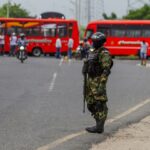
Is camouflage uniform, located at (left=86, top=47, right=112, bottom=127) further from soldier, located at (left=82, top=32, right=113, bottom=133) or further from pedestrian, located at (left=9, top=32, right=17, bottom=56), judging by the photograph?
pedestrian, located at (left=9, top=32, right=17, bottom=56)

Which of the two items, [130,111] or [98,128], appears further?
[130,111]

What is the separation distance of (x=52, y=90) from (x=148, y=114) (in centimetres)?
592

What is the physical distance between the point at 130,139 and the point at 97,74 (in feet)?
3.86

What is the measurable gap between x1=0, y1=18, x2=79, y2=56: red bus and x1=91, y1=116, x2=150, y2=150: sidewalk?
39203 mm

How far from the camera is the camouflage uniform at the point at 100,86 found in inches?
418

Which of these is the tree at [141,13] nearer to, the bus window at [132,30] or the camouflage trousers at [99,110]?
the bus window at [132,30]

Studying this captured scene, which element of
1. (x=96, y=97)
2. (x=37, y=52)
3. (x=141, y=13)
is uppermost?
(x=96, y=97)

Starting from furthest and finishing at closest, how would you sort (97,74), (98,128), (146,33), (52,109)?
1. (146,33)
2. (52,109)
3. (98,128)
4. (97,74)

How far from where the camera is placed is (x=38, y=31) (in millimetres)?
51188

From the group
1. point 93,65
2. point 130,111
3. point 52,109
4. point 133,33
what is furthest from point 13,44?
point 93,65

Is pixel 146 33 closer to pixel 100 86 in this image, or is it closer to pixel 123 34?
pixel 123 34

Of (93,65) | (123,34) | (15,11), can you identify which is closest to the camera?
(93,65)

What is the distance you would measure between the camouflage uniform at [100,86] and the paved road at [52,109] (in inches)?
16.3

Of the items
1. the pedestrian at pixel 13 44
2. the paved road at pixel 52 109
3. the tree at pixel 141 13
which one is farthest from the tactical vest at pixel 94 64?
the tree at pixel 141 13
